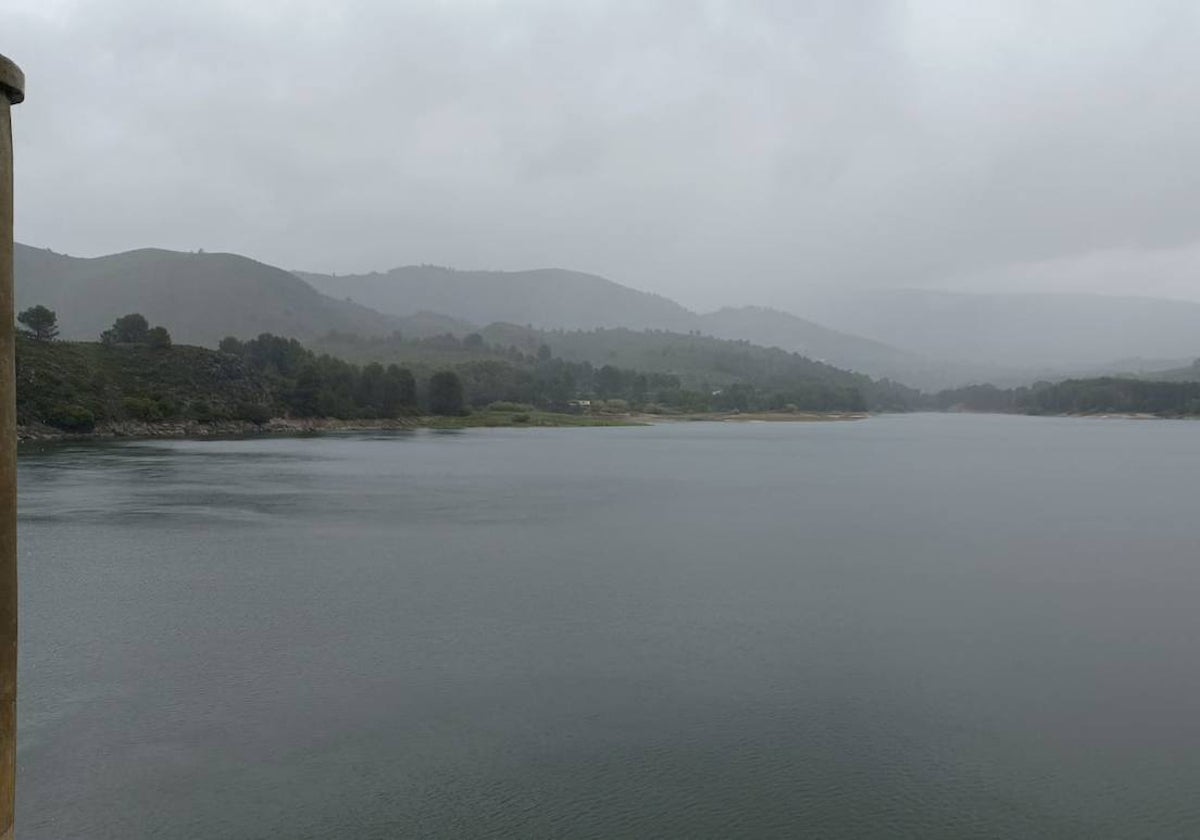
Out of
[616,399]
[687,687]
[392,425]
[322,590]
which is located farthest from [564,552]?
[616,399]

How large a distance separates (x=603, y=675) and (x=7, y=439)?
10135 millimetres

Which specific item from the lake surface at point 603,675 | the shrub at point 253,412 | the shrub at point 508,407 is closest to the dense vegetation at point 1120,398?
the shrub at point 508,407

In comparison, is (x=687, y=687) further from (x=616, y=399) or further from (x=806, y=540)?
(x=616, y=399)

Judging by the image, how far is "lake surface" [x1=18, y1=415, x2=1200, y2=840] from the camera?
30.9 feet

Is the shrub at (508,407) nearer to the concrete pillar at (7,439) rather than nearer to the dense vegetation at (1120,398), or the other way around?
the dense vegetation at (1120,398)

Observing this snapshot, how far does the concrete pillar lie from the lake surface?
185 inches

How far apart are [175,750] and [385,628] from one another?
18.3 feet

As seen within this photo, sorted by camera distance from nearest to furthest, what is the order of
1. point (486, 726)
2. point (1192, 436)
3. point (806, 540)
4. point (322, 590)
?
point (486, 726), point (322, 590), point (806, 540), point (1192, 436)

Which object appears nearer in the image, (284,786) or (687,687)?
(284,786)

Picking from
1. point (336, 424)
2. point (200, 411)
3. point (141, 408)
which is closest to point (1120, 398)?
point (336, 424)

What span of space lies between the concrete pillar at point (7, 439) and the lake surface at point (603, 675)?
471 cm

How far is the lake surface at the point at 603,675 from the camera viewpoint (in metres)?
9.41

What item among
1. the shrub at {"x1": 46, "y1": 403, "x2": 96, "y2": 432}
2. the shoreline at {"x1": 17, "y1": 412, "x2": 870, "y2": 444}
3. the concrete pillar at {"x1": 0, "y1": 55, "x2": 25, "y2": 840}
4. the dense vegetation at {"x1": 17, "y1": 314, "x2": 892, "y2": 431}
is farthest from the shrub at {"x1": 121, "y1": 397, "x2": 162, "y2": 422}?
the concrete pillar at {"x1": 0, "y1": 55, "x2": 25, "y2": 840}

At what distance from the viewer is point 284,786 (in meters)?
9.74
